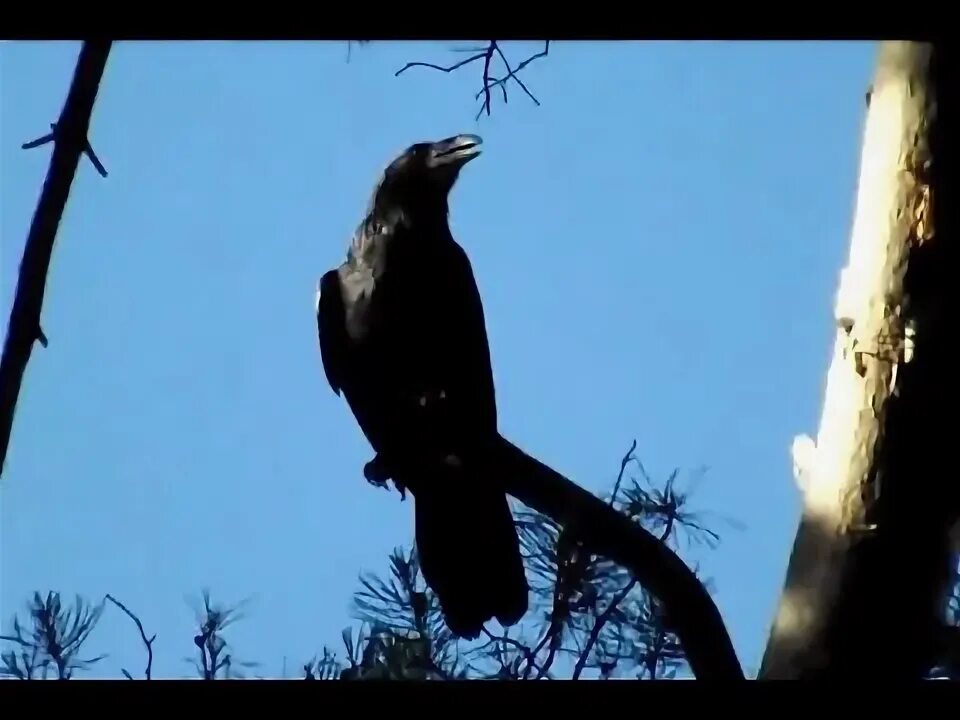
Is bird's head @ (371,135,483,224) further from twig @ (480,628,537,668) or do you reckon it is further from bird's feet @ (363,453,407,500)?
twig @ (480,628,537,668)

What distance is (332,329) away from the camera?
2.00m

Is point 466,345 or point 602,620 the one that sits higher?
point 466,345

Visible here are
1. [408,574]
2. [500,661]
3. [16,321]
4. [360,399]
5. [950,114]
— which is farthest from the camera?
[360,399]

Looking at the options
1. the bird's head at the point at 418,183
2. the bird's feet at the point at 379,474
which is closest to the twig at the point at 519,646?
the bird's feet at the point at 379,474

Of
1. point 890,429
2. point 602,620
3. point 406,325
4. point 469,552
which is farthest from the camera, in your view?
point 406,325

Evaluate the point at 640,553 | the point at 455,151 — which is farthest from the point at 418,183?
the point at 640,553

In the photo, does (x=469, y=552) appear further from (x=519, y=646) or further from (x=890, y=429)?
(x=890, y=429)

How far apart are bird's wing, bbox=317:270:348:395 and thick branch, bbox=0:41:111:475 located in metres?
0.96

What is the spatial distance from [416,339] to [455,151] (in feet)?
1.09

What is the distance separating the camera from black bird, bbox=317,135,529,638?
1.84 meters
